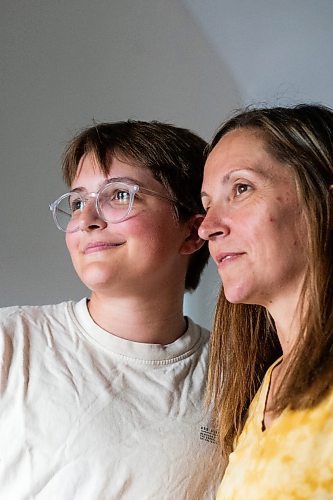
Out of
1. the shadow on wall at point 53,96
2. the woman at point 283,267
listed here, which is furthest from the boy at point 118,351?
the shadow on wall at point 53,96

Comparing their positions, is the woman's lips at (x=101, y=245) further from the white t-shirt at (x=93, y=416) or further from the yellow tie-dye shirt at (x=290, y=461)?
the yellow tie-dye shirt at (x=290, y=461)

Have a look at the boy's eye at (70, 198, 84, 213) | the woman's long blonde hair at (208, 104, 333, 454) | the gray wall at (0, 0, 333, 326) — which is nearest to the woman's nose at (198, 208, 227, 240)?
the woman's long blonde hair at (208, 104, 333, 454)

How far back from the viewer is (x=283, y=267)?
0.99m

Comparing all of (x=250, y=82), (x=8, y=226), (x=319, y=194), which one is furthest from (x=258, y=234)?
(x=250, y=82)

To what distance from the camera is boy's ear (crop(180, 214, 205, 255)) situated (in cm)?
139

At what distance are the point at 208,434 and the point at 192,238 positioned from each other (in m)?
0.40

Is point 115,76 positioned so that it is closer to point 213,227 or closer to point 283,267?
point 213,227

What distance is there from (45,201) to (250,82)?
3.72ft

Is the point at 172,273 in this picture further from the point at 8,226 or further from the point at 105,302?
the point at 8,226

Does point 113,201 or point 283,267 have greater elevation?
point 113,201

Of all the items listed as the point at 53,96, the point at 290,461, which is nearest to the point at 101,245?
the point at 290,461

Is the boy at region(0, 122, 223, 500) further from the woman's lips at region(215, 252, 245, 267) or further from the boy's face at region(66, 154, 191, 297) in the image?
the woman's lips at region(215, 252, 245, 267)

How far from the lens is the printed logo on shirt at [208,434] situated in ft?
4.15

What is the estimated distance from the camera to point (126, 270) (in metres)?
1.27
